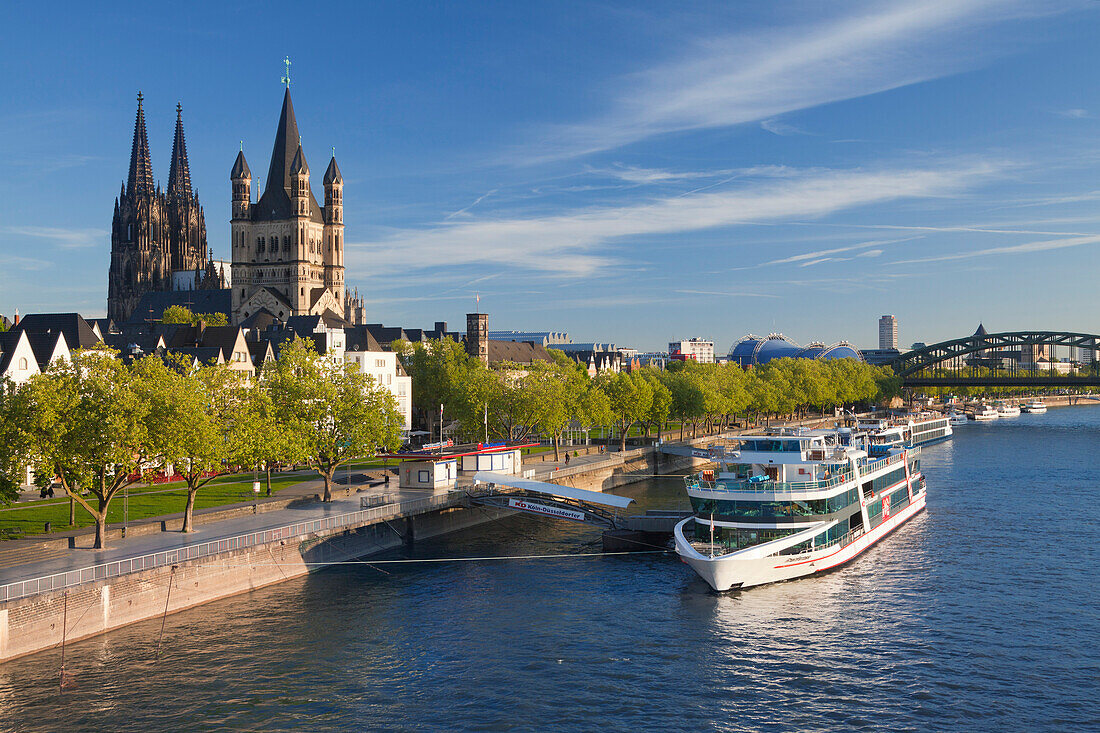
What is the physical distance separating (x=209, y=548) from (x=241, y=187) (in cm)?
14986

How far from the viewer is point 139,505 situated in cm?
6512

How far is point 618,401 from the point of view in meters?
125

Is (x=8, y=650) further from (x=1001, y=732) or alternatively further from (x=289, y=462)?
(x=1001, y=732)

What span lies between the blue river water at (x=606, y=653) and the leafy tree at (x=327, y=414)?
14.2 meters

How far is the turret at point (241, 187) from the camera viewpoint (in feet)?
612

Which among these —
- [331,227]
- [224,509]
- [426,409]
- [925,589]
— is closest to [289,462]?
[224,509]

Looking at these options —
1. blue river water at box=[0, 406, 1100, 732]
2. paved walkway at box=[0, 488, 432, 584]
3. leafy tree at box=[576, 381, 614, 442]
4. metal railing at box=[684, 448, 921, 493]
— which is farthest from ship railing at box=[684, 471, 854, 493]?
leafy tree at box=[576, 381, 614, 442]

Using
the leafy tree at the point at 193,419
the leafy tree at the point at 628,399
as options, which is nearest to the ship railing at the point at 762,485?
the leafy tree at the point at 193,419

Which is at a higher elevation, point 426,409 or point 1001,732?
point 426,409

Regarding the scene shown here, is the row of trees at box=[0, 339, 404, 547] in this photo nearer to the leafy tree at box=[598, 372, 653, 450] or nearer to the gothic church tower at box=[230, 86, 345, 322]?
the leafy tree at box=[598, 372, 653, 450]

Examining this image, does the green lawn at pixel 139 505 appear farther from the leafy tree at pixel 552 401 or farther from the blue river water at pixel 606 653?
the leafy tree at pixel 552 401

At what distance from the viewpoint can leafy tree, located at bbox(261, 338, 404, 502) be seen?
7231 cm

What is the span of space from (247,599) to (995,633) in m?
38.8

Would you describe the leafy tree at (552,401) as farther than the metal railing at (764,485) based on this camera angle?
Yes
